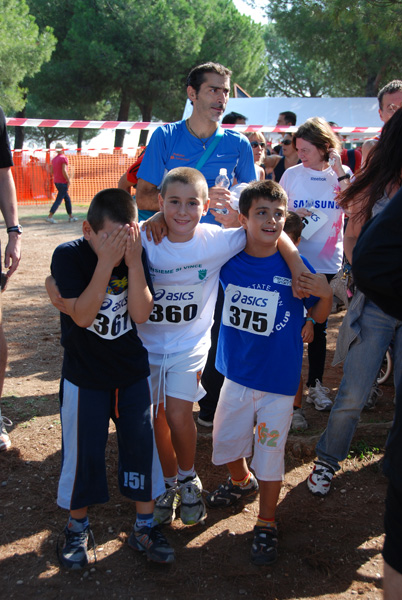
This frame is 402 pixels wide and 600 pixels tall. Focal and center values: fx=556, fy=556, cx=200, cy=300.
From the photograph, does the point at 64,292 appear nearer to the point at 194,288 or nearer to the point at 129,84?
the point at 194,288

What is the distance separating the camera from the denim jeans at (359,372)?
290 centimetres

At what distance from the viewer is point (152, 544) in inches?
101

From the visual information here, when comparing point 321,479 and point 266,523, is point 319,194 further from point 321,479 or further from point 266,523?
point 266,523

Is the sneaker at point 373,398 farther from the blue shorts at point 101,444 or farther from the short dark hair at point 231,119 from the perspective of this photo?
the short dark hair at point 231,119

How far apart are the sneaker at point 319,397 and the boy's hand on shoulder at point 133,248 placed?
230 centimetres

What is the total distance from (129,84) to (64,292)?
96.0ft

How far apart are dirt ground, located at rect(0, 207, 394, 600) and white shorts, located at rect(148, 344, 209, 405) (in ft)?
2.33

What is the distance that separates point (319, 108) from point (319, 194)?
1773 centimetres

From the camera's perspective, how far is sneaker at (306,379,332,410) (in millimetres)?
4207

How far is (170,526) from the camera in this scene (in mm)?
2902

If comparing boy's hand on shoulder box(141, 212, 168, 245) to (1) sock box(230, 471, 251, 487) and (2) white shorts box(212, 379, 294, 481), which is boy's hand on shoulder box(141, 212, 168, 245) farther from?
(1) sock box(230, 471, 251, 487)

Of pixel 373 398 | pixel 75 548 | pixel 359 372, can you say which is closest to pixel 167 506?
pixel 75 548

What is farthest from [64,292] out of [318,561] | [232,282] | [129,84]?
[129,84]

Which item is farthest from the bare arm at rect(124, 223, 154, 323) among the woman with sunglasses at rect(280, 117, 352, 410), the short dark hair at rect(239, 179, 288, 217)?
the woman with sunglasses at rect(280, 117, 352, 410)
